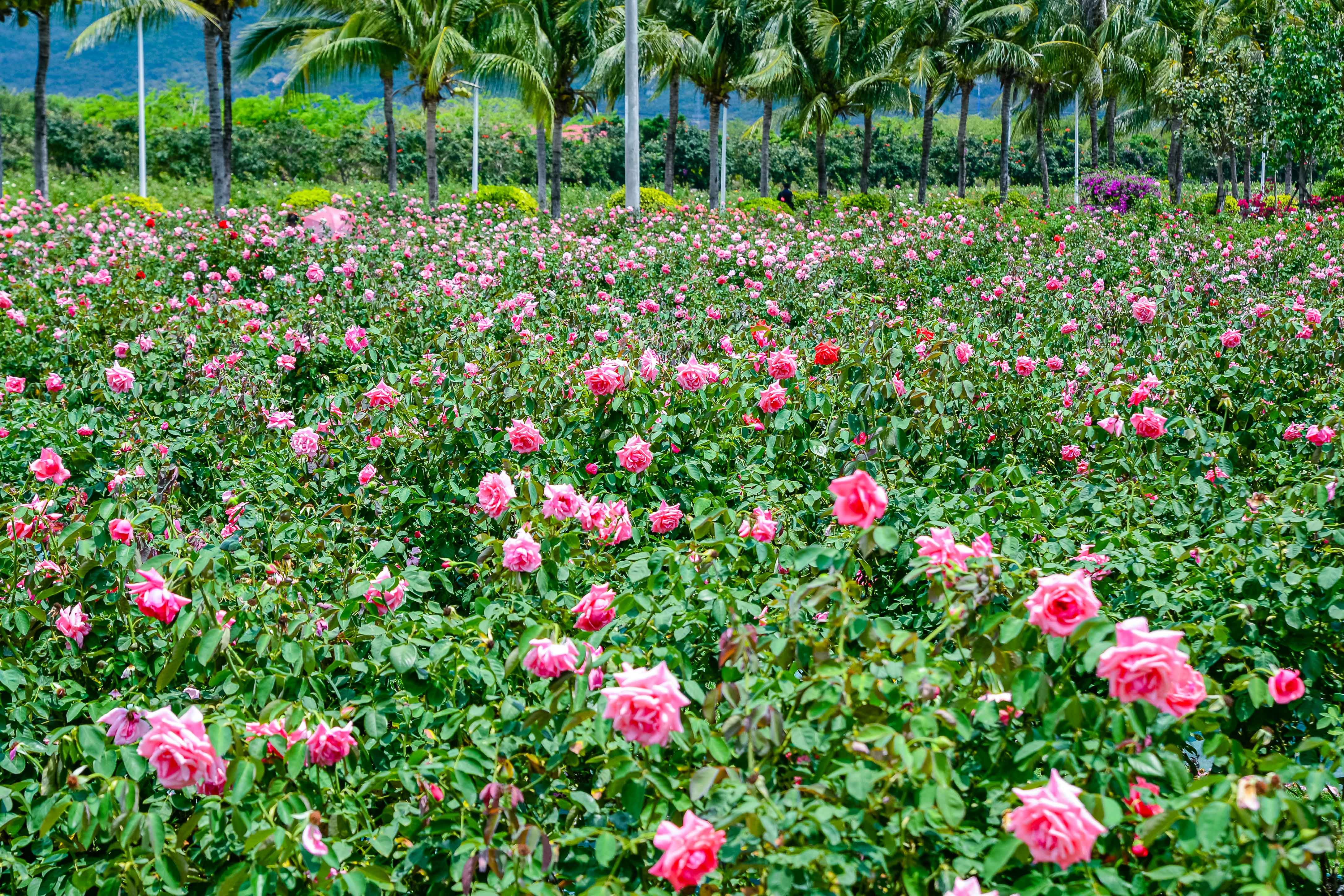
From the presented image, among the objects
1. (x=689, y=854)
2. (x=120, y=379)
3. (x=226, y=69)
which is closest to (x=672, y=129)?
(x=226, y=69)

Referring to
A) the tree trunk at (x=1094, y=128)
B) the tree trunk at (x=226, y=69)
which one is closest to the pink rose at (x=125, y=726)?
the tree trunk at (x=226, y=69)

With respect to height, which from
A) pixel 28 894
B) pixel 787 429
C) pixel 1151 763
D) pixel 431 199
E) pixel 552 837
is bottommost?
pixel 28 894

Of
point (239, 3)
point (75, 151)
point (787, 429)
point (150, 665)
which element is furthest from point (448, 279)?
point (75, 151)

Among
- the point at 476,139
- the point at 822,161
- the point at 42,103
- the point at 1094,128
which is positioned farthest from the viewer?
the point at 1094,128

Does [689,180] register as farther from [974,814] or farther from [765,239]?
[974,814]

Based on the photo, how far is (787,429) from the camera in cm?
367

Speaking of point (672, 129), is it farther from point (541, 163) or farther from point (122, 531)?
point (122, 531)

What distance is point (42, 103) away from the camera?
20.1m

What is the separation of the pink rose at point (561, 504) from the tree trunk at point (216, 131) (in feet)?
51.8

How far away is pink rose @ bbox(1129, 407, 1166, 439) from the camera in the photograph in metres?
3.38

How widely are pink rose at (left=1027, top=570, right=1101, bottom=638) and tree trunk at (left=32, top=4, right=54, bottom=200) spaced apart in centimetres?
2153

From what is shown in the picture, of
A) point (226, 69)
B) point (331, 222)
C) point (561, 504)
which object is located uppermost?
point (226, 69)

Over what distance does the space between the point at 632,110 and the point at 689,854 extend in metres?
15.0

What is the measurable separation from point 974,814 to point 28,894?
1893 mm
